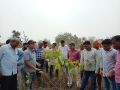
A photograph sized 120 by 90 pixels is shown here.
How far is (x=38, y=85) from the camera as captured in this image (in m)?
5.27

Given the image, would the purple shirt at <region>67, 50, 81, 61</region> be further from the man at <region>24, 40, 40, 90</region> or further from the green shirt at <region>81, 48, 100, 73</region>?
the man at <region>24, 40, 40, 90</region>

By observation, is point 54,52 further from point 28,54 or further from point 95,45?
point 95,45

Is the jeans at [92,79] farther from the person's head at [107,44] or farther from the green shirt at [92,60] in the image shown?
the person's head at [107,44]

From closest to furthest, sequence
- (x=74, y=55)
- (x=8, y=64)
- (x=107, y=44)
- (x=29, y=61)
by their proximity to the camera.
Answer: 1. (x=107, y=44)
2. (x=8, y=64)
3. (x=29, y=61)
4. (x=74, y=55)

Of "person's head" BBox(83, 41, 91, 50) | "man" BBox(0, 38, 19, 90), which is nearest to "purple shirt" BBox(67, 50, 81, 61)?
"person's head" BBox(83, 41, 91, 50)

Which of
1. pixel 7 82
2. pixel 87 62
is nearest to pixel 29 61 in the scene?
pixel 7 82

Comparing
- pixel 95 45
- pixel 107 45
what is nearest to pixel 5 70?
pixel 107 45

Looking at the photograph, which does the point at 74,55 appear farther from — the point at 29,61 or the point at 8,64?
the point at 8,64

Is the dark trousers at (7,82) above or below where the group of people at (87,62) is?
below

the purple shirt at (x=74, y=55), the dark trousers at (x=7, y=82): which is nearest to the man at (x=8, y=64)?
the dark trousers at (x=7, y=82)

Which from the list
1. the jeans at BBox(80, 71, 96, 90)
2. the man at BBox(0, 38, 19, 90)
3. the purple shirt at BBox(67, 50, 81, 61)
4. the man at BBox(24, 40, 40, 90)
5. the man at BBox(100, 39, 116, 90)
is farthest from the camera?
the purple shirt at BBox(67, 50, 81, 61)

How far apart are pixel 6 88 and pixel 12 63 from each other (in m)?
0.56

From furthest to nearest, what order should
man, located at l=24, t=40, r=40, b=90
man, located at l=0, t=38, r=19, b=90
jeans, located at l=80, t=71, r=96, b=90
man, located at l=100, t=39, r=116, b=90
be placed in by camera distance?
jeans, located at l=80, t=71, r=96, b=90 < man, located at l=24, t=40, r=40, b=90 < man, located at l=0, t=38, r=19, b=90 < man, located at l=100, t=39, r=116, b=90

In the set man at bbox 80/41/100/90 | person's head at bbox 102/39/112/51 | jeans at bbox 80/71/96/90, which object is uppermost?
person's head at bbox 102/39/112/51
